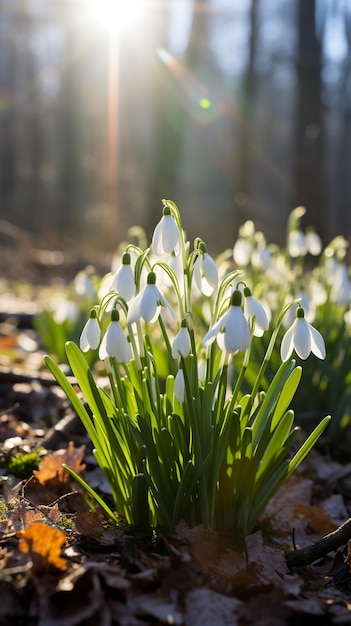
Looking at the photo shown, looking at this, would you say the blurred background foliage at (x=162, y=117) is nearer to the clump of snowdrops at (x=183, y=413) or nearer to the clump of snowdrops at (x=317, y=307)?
the clump of snowdrops at (x=317, y=307)

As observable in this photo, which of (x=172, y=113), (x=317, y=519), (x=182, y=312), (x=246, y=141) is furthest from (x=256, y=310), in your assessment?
(x=246, y=141)

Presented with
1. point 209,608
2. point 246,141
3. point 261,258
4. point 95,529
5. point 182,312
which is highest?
point 246,141

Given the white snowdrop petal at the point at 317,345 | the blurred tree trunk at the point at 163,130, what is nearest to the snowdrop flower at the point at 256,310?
the white snowdrop petal at the point at 317,345

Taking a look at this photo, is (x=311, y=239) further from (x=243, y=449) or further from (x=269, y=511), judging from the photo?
(x=243, y=449)

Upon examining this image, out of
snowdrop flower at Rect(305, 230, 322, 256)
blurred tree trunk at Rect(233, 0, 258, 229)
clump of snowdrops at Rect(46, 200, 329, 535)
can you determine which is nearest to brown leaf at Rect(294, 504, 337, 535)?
clump of snowdrops at Rect(46, 200, 329, 535)

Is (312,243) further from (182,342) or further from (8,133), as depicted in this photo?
(8,133)

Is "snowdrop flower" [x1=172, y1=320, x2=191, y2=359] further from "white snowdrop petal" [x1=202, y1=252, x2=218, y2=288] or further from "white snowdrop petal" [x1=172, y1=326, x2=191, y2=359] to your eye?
"white snowdrop petal" [x1=202, y1=252, x2=218, y2=288]
